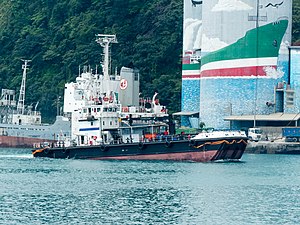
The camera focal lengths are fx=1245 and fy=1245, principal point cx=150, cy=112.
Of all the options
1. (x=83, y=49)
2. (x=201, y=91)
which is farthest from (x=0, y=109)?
(x=201, y=91)

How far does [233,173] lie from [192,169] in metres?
3.84

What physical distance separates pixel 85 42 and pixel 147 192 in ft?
251

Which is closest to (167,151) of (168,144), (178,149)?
(168,144)

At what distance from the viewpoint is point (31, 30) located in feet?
489

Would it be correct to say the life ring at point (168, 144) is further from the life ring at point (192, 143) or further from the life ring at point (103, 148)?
the life ring at point (103, 148)

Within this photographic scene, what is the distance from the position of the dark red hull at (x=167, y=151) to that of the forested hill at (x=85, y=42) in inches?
1567

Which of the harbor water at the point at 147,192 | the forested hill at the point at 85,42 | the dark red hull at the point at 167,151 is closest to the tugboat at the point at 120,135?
the dark red hull at the point at 167,151

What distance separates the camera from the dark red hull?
286 feet

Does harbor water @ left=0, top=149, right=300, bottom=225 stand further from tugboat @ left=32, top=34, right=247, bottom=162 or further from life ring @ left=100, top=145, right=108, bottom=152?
life ring @ left=100, top=145, right=108, bottom=152

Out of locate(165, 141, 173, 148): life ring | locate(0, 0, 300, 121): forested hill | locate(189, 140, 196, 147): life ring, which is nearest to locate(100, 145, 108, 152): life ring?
locate(165, 141, 173, 148): life ring

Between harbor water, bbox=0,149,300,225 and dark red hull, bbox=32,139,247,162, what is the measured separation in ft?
3.11

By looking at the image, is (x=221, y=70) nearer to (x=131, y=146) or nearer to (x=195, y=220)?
(x=131, y=146)

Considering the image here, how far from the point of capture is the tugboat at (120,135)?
8738cm

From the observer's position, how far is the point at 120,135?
92.5 m
